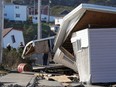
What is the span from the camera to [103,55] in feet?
59.6

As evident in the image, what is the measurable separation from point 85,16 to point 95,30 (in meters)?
1.24

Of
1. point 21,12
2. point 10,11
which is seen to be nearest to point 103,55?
point 21,12

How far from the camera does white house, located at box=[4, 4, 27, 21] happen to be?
118963mm

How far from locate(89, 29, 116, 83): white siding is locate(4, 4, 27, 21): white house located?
101m

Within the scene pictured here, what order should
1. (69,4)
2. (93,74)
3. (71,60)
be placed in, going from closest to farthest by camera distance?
(93,74) < (71,60) < (69,4)

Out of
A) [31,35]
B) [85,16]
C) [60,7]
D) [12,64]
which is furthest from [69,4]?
[85,16]

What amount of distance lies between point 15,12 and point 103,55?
340 ft

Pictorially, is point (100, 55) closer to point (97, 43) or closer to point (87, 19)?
point (97, 43)

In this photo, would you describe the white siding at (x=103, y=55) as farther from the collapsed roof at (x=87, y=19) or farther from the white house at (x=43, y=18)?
the white house at (x=43, y=18)

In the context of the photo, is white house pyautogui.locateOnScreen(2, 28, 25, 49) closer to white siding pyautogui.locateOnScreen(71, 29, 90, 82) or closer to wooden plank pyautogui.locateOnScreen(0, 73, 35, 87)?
white siding pyautogui.locateOnScreen(71, 29, 90, 82)

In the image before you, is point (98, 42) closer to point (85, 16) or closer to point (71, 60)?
point (85, 16)

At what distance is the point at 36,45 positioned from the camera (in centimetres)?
2808

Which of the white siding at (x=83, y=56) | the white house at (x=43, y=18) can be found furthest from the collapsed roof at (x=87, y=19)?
the white house at (x=43, y=18)

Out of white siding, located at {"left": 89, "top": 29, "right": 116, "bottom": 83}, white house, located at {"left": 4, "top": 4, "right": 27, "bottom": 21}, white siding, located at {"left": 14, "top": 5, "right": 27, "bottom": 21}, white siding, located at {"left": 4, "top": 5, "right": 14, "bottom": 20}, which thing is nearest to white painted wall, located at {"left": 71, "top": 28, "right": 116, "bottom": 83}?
white siding, located at {"left": 89, "top": 29, "right": 116, "bottom": 83}
